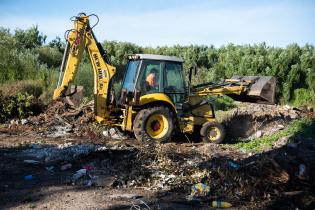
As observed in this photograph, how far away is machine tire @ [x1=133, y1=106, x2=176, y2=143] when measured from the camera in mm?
11305

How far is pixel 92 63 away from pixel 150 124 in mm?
2331

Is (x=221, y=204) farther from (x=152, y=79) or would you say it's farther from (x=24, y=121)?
(x=24, y=121)

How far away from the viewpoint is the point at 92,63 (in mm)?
11656

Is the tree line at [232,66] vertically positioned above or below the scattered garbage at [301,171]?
above

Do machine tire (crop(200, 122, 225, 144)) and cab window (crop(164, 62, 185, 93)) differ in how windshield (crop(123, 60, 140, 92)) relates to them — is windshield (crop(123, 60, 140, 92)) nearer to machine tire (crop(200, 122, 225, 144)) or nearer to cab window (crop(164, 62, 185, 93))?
cab window (crop(164, 62, 185, 93))

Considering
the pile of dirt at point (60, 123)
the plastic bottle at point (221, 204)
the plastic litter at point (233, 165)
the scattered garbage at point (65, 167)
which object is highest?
the pile of dirt at point (60, 123)

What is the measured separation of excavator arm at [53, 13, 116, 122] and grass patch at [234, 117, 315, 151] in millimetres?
3882

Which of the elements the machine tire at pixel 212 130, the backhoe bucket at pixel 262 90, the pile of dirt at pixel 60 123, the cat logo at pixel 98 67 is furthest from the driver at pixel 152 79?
the backhoe bucket at pixel 262 90

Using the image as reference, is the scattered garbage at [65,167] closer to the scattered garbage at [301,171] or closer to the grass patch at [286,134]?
the scattered garbage at [301,171]

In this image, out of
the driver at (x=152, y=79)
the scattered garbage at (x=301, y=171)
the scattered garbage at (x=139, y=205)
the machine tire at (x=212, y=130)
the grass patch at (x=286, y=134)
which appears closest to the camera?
the scattered garbage at (x=139, y=205)

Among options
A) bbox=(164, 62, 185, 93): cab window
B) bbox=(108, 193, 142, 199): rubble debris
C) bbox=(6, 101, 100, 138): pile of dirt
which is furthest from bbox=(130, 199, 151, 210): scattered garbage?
bbox=(6, 101, 100, 138): pile of dirt

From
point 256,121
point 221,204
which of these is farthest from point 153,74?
point 221,204

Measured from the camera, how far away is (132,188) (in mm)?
7090

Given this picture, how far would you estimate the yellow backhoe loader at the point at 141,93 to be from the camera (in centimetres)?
1137
